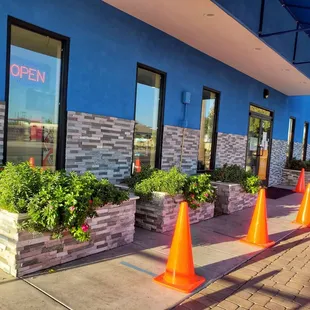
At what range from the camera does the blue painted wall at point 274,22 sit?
6.10m

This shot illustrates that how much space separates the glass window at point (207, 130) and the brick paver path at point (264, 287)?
4103mm

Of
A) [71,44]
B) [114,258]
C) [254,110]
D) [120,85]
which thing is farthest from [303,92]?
[114,258]

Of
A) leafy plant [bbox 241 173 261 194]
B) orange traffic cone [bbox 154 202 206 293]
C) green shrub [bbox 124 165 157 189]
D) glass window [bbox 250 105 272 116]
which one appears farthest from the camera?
glass window [bbox 250 105 272 116]

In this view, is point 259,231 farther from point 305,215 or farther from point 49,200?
point 49,200

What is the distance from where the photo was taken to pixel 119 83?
19.7 ft

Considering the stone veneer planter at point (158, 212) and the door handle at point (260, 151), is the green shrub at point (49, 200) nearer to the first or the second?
the stone veneer planter at point (158, 212)

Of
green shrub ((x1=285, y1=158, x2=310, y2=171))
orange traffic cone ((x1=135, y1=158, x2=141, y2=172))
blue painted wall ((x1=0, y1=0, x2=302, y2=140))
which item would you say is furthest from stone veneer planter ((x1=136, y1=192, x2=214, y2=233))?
green shrub ((x1=285, y1=158, x2=310, y2=171))

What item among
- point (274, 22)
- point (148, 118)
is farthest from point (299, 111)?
point (148, 118)

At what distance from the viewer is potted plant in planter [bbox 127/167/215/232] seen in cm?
530

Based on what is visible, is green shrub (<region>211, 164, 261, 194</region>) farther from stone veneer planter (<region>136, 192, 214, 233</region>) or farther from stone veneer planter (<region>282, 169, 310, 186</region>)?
stone veneer planter (<region>282, 169, 310, 186</region>)

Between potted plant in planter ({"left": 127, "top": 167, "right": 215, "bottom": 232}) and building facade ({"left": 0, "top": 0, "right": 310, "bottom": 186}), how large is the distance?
93 cm

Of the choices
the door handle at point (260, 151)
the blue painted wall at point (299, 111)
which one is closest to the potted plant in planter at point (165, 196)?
the door handle at point (260, 151)

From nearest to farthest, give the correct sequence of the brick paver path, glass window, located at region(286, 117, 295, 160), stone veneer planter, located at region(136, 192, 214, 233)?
the brick paver path → stone veneer planter, located at region(136, 192, 214, 233) → glass window, located at region(286, 117, 295, 160)

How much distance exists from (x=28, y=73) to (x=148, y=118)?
2769 millimetres
